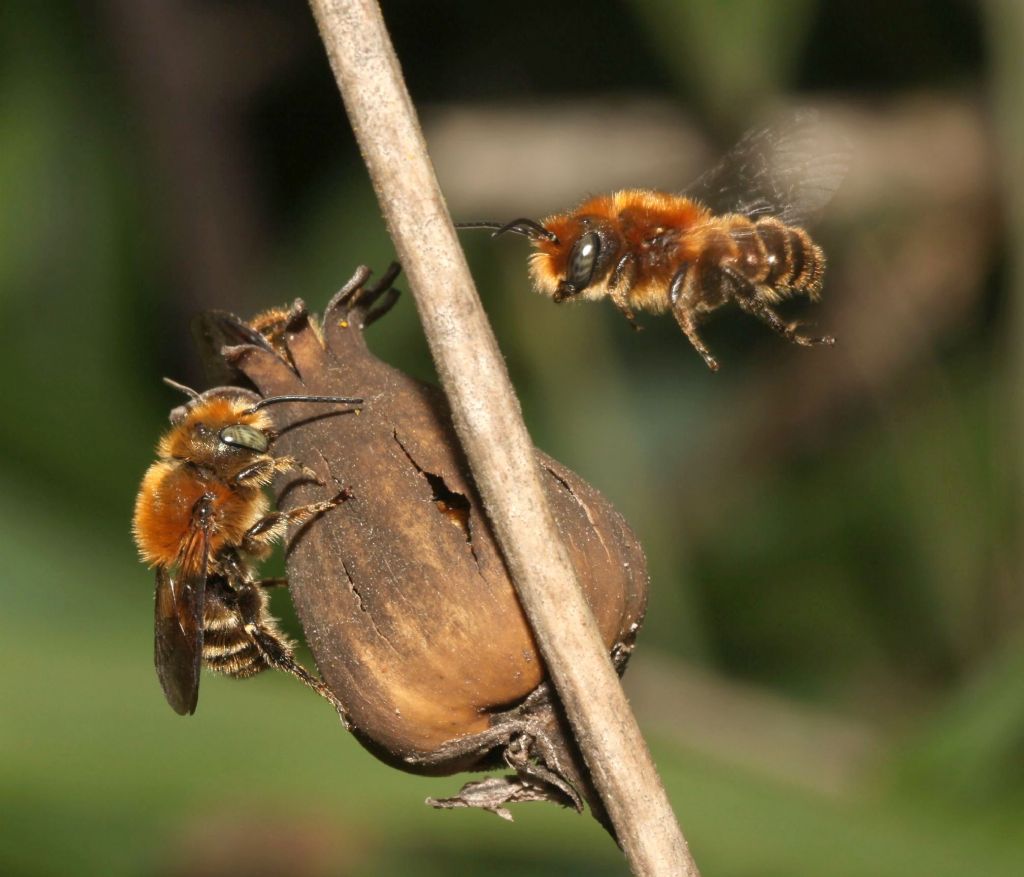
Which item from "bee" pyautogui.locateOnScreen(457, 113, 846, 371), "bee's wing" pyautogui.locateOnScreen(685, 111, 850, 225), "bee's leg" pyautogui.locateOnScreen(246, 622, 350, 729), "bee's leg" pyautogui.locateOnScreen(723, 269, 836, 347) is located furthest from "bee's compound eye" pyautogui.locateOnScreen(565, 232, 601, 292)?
"bee's leg" pyautogui.locateOnScreen(246, 622, 350, 729)

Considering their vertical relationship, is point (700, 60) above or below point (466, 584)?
above

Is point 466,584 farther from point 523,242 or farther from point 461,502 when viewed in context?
point 523,242

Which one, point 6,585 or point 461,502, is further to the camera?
point 6,585

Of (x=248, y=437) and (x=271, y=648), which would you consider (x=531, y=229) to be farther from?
(x=271, y=648)

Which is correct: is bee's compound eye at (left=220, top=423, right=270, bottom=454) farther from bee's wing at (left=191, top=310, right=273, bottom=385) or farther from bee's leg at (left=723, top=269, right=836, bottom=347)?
bee's leg at (left=723, top=269, right=836, bottom=347)

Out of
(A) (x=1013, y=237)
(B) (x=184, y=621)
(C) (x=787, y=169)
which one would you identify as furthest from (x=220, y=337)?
(A) (x=1013, y=237)

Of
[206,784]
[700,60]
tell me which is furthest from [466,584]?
[700,60]

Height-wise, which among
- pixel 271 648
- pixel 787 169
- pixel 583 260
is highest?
pixel 787 169
